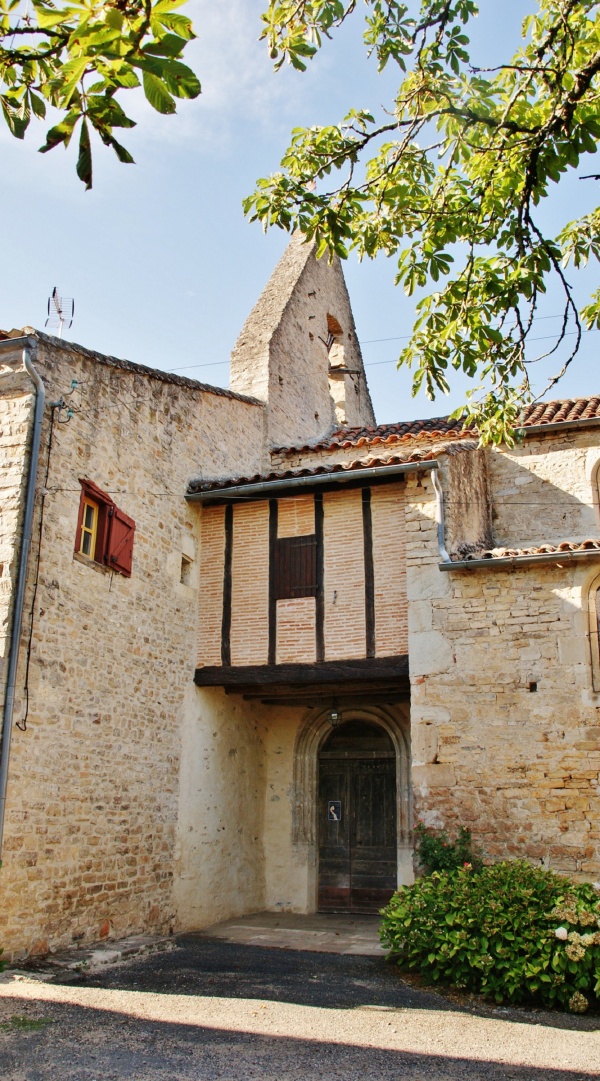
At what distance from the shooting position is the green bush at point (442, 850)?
815 cm

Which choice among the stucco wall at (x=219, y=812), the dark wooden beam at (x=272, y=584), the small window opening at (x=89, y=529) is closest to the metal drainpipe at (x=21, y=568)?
the small window opening at (x=89, y=529)

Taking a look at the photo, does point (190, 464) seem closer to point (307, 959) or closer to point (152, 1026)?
point (307, 959)

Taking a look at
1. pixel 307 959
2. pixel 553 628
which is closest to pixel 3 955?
pixel 307 959

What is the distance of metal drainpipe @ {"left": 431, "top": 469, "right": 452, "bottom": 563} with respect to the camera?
9195 mm

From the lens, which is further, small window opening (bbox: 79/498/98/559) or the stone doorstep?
small window opening (bbox: 79/498/98/559)

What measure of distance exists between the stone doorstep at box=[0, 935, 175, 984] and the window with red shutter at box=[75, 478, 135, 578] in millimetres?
3731

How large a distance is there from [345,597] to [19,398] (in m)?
4.33

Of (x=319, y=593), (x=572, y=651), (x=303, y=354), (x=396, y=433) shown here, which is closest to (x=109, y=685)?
(x=319, y=593)

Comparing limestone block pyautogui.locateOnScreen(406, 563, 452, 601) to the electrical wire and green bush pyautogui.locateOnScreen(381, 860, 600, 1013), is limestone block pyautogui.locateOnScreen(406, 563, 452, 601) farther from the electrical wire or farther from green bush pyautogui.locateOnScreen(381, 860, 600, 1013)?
the electrical wire

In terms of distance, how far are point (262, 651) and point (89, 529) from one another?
271cm

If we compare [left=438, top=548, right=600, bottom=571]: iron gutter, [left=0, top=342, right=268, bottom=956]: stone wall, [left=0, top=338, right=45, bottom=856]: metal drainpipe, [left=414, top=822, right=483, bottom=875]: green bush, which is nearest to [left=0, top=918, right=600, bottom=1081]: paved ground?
[left=0, top=342, right=268, bottom=956]: stone wall

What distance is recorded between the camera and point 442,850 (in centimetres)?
823

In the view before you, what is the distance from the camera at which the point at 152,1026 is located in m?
5.57

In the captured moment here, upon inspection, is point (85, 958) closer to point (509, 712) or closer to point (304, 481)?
point (509, 712)
